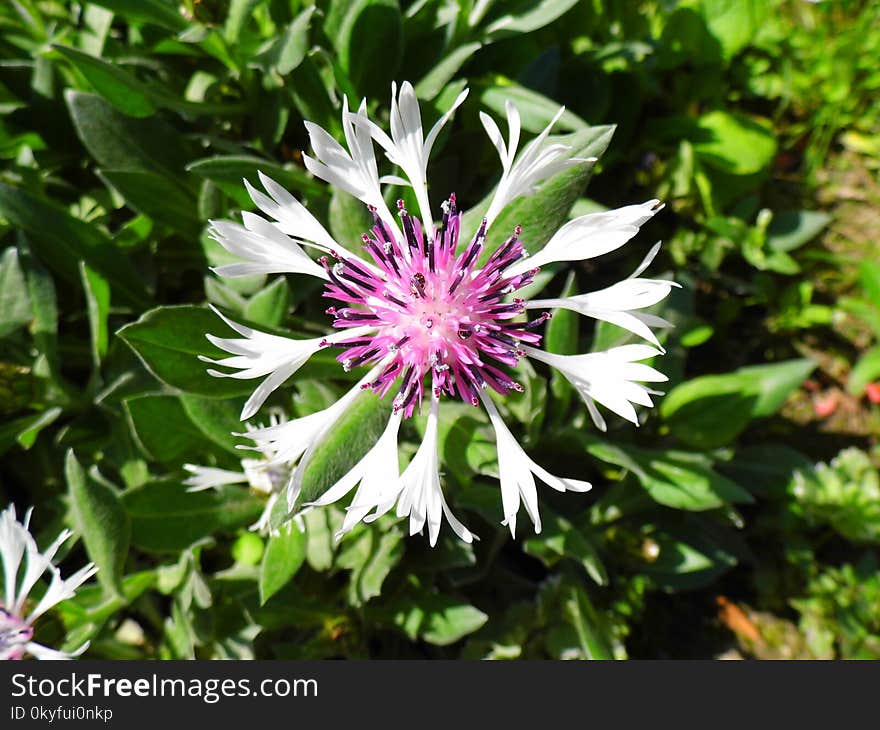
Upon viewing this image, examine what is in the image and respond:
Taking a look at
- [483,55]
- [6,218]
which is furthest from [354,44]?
[6,218]

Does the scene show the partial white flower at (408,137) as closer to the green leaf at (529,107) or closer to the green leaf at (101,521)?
the green leaf at (529,107)

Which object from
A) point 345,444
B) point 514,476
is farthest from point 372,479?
point 514,476

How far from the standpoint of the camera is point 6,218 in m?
2.09

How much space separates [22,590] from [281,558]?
66 cm

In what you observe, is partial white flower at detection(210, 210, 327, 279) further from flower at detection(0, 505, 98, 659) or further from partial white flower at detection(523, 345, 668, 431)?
flower at detection(0, 505, 98, 659)

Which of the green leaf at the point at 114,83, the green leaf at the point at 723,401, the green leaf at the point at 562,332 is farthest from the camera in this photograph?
the green leaf at the point at 723,401

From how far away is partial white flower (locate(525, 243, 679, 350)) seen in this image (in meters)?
1.58

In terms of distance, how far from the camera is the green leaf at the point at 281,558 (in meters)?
1.93

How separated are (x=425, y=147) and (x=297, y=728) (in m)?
1.61

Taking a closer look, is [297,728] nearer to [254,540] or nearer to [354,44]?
[254,540]

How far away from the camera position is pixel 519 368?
1.99m

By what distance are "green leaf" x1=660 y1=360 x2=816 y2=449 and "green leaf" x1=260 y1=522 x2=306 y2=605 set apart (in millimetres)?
1214

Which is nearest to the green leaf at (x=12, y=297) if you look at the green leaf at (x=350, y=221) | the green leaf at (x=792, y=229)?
the green leaf at (x=350, y=221)

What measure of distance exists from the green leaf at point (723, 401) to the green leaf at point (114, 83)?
1.77m
